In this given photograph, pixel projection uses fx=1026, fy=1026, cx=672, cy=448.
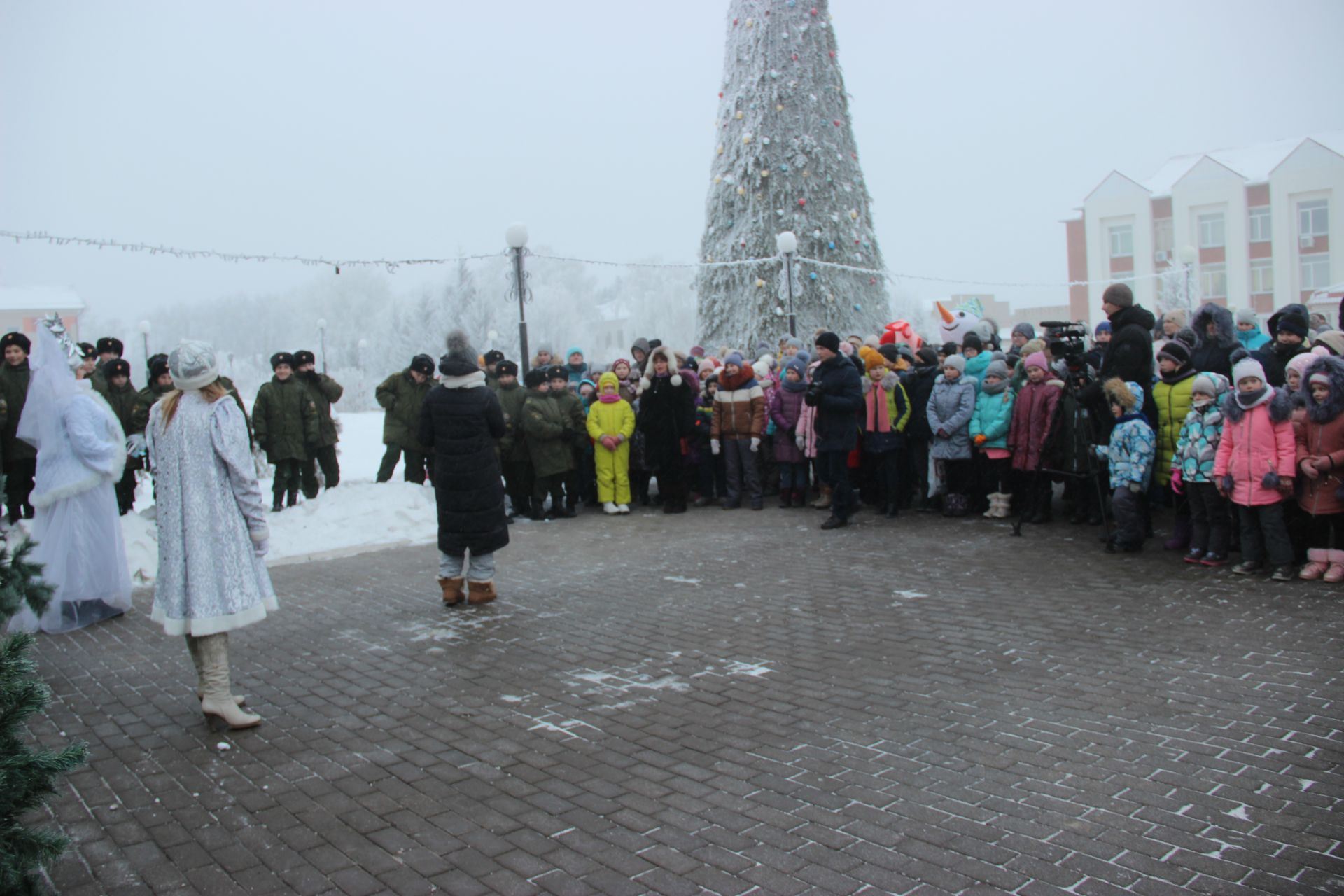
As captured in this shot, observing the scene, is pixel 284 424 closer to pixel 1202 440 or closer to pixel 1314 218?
pixel 1202 440

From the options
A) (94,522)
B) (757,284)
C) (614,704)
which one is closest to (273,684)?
(614,704)

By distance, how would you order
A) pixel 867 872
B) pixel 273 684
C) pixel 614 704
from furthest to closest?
pixel 273 684
pixel 614 704
pixel 867 872

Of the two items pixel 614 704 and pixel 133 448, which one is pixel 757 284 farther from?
pixel 614 704

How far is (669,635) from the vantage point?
693cm

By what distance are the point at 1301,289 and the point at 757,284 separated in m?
38.6

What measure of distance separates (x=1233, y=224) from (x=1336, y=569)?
4702 centimetres

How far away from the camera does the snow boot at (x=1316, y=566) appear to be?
764cm

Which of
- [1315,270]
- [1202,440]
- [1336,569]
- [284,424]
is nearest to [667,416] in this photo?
[284,424]

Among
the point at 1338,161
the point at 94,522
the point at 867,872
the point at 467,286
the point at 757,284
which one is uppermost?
the point at 1338,161

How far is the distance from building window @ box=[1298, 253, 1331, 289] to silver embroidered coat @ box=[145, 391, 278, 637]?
50363mm

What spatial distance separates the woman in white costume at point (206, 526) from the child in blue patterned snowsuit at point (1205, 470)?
23.0 feet

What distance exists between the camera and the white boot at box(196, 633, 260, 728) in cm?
534

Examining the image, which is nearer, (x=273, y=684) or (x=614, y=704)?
(x=614, y=704)

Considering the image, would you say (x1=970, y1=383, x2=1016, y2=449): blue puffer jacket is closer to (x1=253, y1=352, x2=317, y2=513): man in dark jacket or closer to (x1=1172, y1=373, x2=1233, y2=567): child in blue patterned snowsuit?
(x1=1172, y1=373, x2=1233, y2=567): child in blue patterned snowsuit
